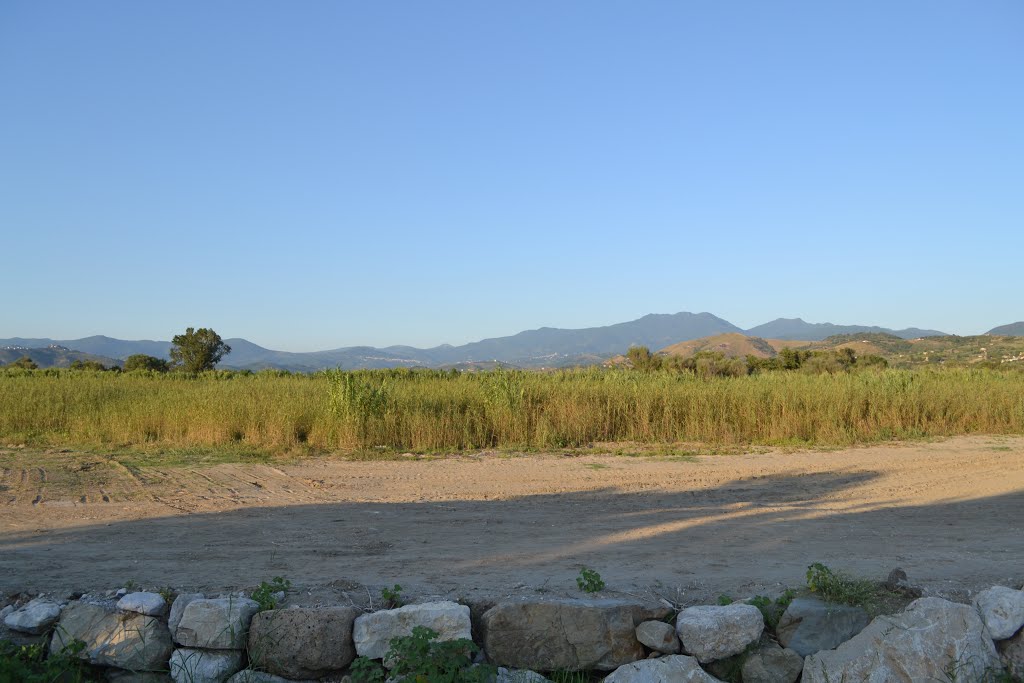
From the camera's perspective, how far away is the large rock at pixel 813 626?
4879 mm

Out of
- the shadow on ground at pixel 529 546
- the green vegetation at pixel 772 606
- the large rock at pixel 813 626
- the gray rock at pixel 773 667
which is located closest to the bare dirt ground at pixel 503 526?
the shadow on ground at pixel 529 546

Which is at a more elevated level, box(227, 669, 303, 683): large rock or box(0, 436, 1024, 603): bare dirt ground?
box(0, 436, 1024, 603): bare dirt ground

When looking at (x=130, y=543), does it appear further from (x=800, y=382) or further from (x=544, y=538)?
(x=800, y=382)

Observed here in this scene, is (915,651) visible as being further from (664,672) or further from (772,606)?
(664,672)

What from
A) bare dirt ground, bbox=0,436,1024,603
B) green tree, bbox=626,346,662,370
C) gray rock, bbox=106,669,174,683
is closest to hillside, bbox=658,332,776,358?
green tree, bbox=626,346,662,370

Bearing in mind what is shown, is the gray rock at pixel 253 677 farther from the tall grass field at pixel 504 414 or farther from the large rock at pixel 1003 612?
the tall grass field at pixel 504 414

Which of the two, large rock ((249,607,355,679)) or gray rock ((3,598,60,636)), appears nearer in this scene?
large rock ((249,607,355,679))

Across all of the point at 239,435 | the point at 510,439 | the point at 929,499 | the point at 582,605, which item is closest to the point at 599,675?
the point at 582,605

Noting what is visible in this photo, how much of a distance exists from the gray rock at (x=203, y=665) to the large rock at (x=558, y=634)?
1644mm

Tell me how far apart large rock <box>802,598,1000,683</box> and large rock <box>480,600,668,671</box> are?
1219mm

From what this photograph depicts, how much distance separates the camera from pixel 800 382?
1706cm

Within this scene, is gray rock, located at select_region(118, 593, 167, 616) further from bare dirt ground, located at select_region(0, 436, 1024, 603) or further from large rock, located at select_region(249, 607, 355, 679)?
large rock, located at select_region(249, 607, 355, 679)

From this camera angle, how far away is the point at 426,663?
179 inches

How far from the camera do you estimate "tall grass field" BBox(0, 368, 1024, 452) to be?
12953mm
